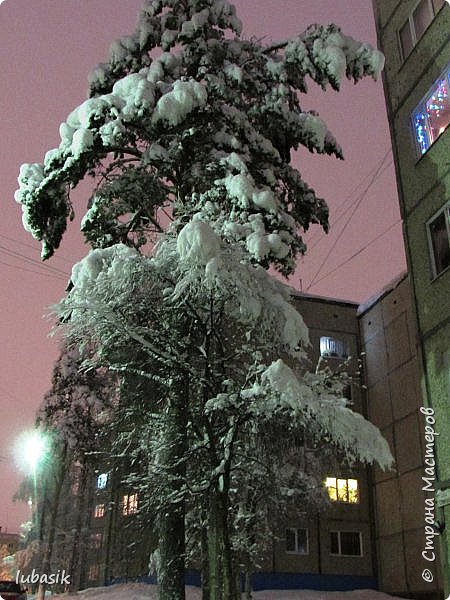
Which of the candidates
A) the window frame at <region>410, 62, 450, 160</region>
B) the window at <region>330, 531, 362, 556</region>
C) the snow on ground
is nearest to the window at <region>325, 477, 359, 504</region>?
the window at <region>330, 531, 362, 556</region>

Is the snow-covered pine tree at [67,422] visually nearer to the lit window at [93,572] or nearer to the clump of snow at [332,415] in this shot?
the lit window at [93,572]

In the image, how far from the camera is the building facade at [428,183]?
1124 centimetres

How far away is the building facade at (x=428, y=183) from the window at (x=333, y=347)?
1551 centimetres

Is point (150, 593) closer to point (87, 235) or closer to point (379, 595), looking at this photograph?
point (379, 595)

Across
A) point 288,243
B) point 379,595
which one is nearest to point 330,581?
point 379,595

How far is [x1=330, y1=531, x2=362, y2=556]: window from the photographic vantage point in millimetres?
26266

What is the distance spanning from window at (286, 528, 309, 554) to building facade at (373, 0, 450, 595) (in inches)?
599

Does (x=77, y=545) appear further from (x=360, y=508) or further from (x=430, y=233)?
(x=430, y=233)

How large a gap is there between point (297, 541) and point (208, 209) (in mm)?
19214

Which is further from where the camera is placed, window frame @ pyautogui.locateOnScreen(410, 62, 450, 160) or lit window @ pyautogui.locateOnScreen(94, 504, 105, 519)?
lit window @ pyautogui.locateOnScreen(94, 504, 105, 519)

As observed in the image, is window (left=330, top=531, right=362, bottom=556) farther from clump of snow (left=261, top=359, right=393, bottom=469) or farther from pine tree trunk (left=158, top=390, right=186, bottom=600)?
clump of snow (left=261, top=359, right=393, bottom=469)

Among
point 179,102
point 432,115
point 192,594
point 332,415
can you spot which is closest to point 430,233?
point 432,115

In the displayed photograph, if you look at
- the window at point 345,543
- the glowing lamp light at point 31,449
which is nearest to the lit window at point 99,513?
the glowing lamp light at point 31,449

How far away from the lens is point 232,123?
12.1 metres
